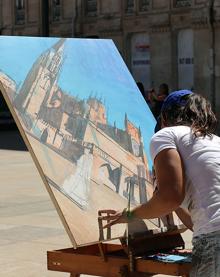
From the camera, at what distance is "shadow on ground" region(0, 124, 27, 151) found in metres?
24.1

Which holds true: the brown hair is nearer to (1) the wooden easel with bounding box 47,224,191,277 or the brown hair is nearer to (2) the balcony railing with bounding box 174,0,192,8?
(1) the wooden easel with bounding box 47,224,191,277

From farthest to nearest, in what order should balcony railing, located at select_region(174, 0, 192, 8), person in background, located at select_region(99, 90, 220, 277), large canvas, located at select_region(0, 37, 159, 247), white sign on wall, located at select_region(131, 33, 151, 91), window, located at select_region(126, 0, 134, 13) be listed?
1. window, located at select_region(126, 0, 134, 13)
2. white sign on wall, located at select_region(131, 33, 151, 91)
3. balcony railing, located at select_region(174, 0, 192, 8)
4. large canvas, located at select_region(0, 37, 159, 247)
5. person in background, located at select_region(99, 90, 220, 277)

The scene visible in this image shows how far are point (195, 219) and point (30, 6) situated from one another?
112 ft

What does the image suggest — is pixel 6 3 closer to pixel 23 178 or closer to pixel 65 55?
pixel 23 178

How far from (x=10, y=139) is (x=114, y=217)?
23808mm

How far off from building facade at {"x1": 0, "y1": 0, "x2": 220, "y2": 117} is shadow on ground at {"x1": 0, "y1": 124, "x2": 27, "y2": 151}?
4.25 m

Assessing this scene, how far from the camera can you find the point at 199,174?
12.5ft

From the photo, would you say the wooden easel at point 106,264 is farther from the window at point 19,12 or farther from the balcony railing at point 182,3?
the window at point 19,12

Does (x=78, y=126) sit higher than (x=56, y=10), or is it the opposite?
(x=56, y=10)

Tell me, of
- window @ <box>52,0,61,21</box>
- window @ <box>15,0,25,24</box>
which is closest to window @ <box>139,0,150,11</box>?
window @ <box>52,0,61,21</box>

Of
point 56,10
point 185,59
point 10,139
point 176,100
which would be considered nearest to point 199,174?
point 176,100

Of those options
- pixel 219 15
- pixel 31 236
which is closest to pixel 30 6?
pixel 219 15

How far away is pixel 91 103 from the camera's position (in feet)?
16.4

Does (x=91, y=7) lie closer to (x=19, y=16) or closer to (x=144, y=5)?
(x=144, y=5)
